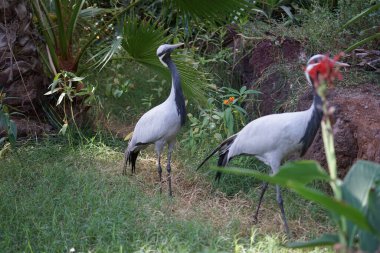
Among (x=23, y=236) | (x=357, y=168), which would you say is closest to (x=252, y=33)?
(x=23, y=236)

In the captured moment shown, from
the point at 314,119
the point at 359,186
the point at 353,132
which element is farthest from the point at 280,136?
the point at 359,186

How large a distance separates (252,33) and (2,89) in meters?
3.00

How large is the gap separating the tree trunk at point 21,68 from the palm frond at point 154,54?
39.2 inches

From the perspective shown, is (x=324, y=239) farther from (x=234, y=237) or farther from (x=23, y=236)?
(x=23, y=236)

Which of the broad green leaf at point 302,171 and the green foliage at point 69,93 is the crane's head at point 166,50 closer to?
the green foliage at point 69,93

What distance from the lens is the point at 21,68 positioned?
591 centimetres

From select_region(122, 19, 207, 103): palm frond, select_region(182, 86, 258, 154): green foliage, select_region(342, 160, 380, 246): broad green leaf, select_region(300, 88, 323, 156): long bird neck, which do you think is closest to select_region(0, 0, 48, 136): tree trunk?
select_region(122, 19, 207, 103): palm frond

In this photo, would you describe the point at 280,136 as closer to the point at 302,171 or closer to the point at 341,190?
the point at 341,190

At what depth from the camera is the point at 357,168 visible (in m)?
2.45

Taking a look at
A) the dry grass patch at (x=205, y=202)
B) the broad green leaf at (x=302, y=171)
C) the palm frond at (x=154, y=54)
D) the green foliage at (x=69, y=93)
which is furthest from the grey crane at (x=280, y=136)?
the green foliage at (x=69, y=93)

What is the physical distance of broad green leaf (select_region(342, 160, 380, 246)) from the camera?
2.36 m

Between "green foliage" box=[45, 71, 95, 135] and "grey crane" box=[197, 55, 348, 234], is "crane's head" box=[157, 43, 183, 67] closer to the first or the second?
"grey crane" box=[197, 55, 348, 234]

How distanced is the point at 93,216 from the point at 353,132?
7.13 feet

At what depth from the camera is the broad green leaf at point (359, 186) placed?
2.36 metres
